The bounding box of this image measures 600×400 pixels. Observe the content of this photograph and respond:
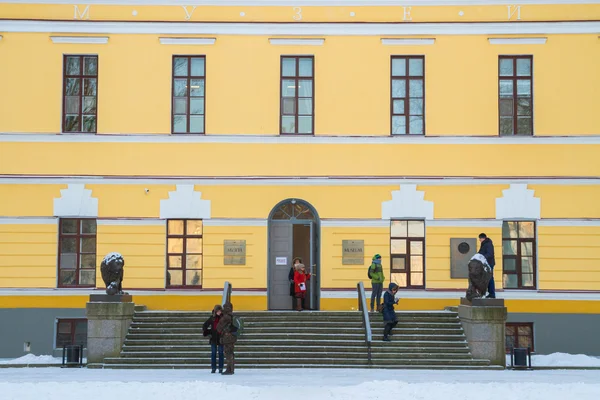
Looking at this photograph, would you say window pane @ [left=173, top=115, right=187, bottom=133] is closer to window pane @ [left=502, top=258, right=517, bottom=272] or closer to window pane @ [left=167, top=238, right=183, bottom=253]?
window pane @ [left=167, top=238, right=183, bottom=253]

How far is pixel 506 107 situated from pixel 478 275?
595 centimetres

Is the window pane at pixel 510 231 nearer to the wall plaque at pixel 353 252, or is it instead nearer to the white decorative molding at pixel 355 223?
the white decorative molding at pixel 355 223

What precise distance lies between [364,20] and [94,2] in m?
7.57

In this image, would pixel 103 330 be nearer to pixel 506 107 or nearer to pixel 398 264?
pixel 398 264

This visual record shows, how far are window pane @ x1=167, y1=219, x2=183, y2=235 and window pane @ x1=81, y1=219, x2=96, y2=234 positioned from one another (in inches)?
81.2

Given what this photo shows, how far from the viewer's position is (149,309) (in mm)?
26828

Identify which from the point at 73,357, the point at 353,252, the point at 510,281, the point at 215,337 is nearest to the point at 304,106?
the point at 353,252

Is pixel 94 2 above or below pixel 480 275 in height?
above

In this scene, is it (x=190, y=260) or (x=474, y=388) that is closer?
(x=474, y=388)

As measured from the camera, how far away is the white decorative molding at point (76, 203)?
27.0m

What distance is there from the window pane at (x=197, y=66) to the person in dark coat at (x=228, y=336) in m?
8.42

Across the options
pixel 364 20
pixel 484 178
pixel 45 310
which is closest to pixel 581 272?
pixel 484 178

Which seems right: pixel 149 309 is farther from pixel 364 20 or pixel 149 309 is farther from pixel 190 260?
pixel 364 20

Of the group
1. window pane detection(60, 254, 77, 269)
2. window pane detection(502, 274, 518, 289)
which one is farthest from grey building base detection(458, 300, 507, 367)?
window pane detection(60, 254, 77, 269)
